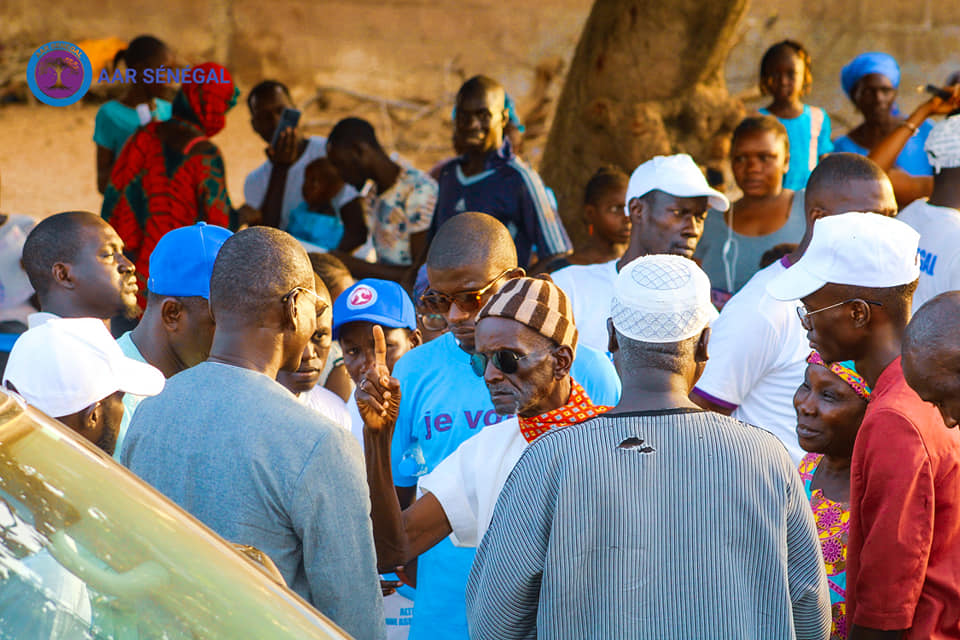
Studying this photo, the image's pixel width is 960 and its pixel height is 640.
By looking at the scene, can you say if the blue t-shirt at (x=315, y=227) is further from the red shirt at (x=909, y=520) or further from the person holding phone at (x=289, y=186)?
the red shirt at (x=909, y=520)

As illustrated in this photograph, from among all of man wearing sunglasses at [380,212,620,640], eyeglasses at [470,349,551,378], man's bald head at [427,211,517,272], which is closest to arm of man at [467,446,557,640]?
eyeglasses at [470,349,551,378]

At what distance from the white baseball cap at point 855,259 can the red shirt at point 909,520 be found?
1.33 feet

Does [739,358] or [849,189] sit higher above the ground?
[849,189]

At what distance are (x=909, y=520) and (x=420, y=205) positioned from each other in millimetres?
4100

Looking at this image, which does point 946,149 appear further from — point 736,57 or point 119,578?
point 736,57

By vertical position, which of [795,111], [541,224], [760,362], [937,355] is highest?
[795,111]

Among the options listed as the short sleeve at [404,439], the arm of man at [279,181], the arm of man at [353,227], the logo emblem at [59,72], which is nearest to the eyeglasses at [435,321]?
the short sleeve at [404,439]

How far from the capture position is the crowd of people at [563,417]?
2.24 metres

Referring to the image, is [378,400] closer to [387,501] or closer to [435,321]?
[387,501]

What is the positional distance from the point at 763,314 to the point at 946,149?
1431 millimetres

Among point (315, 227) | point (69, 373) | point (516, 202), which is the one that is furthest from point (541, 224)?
point (69, 373)

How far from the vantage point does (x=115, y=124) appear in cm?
654

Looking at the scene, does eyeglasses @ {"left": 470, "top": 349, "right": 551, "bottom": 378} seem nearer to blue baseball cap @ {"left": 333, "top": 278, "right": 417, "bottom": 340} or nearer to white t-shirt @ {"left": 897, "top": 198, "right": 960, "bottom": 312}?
blue baseball cap @ {"left": 333, "top": 278, "right": 417, "bottom": 340}

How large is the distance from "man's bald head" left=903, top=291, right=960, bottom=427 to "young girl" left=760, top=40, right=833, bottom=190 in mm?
4194
